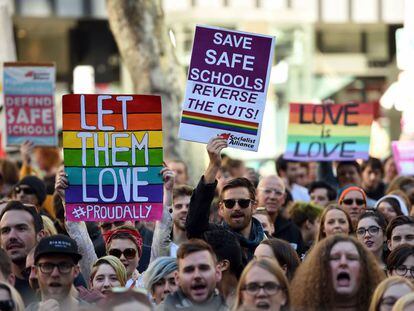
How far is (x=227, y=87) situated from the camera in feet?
36.1

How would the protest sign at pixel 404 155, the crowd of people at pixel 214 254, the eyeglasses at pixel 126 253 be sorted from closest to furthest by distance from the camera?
the crowd of people at pixel 214 254, the eyeglasses at pixel 126 253, the protest sign at pixel 404 155

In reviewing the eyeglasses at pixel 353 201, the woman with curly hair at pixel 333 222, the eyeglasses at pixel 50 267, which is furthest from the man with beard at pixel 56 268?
the eyeglasses at pixel 353 201

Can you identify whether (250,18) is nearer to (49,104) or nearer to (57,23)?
(57,23)

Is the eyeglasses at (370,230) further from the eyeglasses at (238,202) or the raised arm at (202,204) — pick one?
the raised arm at (202,204)

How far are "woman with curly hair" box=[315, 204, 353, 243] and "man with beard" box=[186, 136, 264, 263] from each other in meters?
0.75

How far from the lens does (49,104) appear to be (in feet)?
52.9

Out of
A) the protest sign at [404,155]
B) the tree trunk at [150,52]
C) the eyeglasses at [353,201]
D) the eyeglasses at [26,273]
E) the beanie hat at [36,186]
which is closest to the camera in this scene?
the eyeglasses at [26,273]

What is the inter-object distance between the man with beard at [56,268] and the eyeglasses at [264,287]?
1.23 metres

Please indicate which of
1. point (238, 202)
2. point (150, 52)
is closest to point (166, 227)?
point (238, 202)

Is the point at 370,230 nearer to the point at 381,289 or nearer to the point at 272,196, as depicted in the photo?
the point at 272,196

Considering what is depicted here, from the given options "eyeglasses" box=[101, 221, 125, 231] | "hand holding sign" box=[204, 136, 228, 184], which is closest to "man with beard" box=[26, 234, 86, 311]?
"hand holding sign" box=[204, 136, 228, 184]

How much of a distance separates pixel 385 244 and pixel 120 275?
248 centimetres

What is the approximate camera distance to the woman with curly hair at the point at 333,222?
1123 centimetres

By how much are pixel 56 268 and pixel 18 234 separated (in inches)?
51.9
